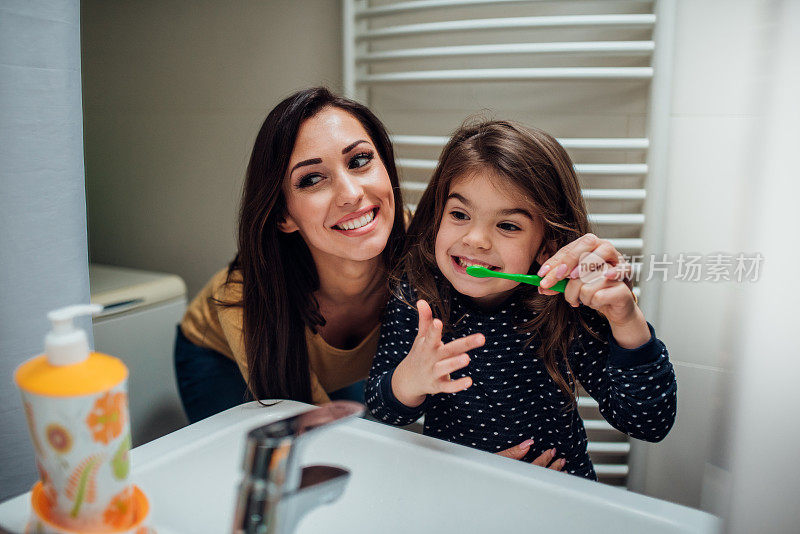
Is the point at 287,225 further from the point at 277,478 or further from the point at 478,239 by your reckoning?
the point at 277,478

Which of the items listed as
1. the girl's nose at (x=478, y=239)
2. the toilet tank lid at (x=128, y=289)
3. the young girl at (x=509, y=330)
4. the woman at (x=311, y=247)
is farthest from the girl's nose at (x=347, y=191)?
the toilet tank lid at (x=128, y=289)

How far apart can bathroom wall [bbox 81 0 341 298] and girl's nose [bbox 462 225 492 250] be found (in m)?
0.71

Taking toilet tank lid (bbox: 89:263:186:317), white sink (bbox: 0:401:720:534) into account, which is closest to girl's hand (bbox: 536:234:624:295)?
white sink (bbox: 0:401:720:534)

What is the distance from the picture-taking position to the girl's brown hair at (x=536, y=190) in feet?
2.76

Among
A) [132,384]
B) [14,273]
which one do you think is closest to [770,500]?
[14,273]

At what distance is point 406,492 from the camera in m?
0.64

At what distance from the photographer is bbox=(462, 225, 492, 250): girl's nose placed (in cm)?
81

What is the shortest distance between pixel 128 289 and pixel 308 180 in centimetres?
63

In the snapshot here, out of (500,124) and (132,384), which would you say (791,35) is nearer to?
(500,124)

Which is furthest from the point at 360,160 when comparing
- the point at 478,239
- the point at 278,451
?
the point at 278,451

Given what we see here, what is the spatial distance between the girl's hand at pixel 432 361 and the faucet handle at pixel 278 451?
0.27m

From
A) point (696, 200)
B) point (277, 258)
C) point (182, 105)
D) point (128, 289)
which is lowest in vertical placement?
point (128, 289)

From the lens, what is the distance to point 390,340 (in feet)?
3.12

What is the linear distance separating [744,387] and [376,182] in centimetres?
68
